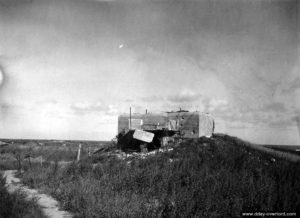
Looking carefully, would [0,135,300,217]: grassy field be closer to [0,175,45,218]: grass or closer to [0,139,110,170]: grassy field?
[0,175,45,218]: grass

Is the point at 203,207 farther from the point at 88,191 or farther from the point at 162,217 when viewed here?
the point at 88,191

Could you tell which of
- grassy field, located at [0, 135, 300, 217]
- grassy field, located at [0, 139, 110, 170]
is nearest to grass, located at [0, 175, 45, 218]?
grassy field, located at [0, 135, 300, 217]

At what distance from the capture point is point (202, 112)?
3375 cm

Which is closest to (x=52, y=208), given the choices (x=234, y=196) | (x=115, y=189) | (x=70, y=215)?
(x=70, y=215)

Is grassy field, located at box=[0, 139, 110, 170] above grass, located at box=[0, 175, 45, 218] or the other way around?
the other way around

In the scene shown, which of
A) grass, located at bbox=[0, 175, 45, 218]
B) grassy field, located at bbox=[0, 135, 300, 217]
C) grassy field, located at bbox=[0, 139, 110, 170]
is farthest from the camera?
grassy field, located at bbox=[0, 139, 110, 170]

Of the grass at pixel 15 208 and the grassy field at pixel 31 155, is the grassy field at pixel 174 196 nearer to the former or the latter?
the grass at pixel 15 208

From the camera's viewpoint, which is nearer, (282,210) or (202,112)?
(282,210)

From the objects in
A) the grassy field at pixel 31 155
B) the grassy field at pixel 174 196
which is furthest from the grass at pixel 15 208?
the grassy field at pixel 31 155

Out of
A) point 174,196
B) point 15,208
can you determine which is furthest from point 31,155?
point 174,196

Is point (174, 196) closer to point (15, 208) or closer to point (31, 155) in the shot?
point (15, 208)

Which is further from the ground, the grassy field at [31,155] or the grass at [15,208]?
the grass at [15,208]

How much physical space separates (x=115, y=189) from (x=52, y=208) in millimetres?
2078

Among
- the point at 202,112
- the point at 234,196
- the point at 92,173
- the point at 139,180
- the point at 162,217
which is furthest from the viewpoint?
the point at 202,112
